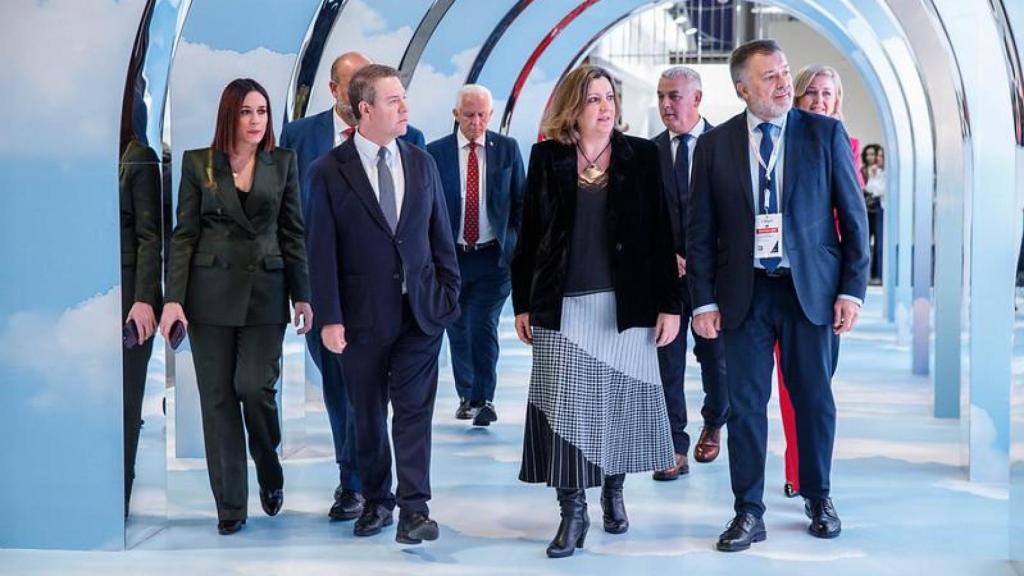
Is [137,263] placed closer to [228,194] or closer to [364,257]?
[228,194]

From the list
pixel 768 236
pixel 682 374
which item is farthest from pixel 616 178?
pixel 682 374

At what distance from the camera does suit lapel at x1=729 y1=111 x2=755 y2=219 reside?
17.9 feet

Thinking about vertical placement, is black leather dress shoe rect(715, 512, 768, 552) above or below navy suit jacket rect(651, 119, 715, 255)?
below

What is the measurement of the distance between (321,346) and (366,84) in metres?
1.31

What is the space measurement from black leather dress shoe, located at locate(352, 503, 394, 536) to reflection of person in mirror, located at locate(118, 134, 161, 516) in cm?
91

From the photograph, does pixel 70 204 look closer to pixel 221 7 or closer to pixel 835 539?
pixel 221 7

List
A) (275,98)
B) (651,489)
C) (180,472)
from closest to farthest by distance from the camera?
(651,489)
(180,472)
(275,98)

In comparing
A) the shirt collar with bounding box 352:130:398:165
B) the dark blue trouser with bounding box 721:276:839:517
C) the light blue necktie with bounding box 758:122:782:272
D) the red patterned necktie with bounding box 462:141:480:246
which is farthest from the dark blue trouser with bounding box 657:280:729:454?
the red patterned necktie with bounding box 462:141:480:246

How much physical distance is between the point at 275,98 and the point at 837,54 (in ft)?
71.3

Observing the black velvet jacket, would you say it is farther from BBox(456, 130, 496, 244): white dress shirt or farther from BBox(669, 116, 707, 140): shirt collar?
BBox(456, 130, 496, 244): white dress shirt

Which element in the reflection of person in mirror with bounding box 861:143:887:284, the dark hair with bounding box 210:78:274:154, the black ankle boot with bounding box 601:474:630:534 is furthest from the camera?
the reflection of person in mirror with bounding box 861:143:887:284

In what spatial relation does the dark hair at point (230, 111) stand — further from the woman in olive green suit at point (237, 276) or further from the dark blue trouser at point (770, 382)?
the dark blue trouser at point (770, 382)

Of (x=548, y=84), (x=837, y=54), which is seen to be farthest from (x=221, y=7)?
(x=837, y=54)

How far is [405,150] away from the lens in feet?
18.5
